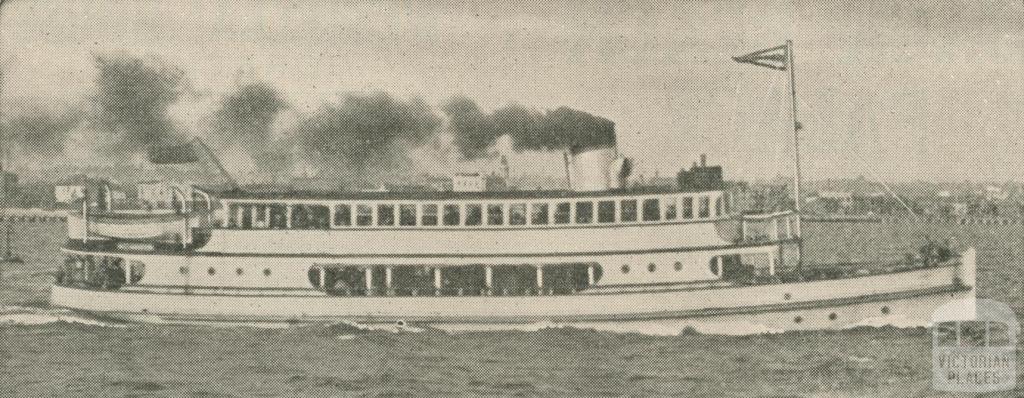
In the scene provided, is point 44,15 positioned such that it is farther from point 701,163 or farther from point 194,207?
point 701,163

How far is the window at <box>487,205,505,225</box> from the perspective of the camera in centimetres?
1281

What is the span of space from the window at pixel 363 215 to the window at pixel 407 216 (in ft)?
1.12

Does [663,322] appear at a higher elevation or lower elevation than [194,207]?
lower

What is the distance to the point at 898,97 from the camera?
12062 millimetres

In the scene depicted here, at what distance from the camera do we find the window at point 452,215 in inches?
505

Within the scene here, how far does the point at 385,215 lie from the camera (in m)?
12.9

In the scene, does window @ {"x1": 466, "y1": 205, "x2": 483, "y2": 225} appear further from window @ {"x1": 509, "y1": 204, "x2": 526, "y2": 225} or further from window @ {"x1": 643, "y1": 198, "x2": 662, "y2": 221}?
window @ {"x1": 643, "y1": 198, "x2": 662, "y2": 221}

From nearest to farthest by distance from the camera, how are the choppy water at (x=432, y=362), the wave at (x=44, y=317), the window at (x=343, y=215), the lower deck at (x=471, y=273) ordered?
the choppy water at (x=432, y=362), the lower deck at (x=471, y=273), the window at (x=343, y=215), the wave at (x=44, y=317)

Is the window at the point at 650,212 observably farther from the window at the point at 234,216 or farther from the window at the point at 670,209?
the window at the point at 234,216

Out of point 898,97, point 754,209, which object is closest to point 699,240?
point 754,209

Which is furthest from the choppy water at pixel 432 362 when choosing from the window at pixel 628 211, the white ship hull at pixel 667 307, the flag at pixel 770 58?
the flag at pixel 770 58

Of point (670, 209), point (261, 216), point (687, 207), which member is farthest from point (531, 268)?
point (261, 216)

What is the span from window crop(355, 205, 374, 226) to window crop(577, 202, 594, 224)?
2413 mm

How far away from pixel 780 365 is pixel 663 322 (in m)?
1.74
